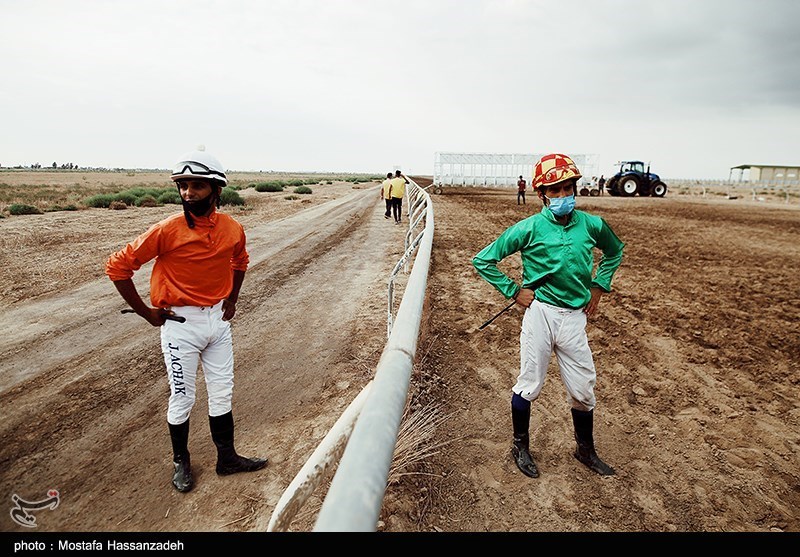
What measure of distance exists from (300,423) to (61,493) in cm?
152

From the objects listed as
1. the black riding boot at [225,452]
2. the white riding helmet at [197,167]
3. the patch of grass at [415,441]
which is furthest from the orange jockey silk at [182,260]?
the patch of grass at [415,441]

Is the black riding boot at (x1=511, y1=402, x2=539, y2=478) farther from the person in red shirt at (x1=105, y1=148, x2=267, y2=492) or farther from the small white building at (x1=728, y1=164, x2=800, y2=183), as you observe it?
the small white building at (x1=728, y1=164, x2=800, y2=183)

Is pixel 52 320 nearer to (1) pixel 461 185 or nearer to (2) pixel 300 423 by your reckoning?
(2) pixel 300 423

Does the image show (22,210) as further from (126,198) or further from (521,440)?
(521,440)

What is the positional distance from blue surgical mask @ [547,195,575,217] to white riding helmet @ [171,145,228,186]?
2089mm

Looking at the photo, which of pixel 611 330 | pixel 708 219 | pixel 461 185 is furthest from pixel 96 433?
pixel 461 185

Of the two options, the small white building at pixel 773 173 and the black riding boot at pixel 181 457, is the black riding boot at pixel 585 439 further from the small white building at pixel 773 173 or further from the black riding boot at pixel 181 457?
the small white building at pixel 773 173

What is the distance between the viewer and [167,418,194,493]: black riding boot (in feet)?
9.34

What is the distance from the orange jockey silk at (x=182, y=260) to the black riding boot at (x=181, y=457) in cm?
81

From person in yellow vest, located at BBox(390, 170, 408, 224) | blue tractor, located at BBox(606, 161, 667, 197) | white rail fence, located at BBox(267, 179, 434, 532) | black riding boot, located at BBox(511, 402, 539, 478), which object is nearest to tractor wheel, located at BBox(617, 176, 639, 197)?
blue tractor, located at BBox(606, 161, 667, 197)

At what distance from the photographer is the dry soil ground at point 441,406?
2633 mm

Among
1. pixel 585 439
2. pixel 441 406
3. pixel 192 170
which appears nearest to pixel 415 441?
pixel 441 406

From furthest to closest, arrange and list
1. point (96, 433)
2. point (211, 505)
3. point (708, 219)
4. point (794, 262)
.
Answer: point (708, 219), point (794, 262), point (96, 433), point (211, 505)

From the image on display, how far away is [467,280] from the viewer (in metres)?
7.70
